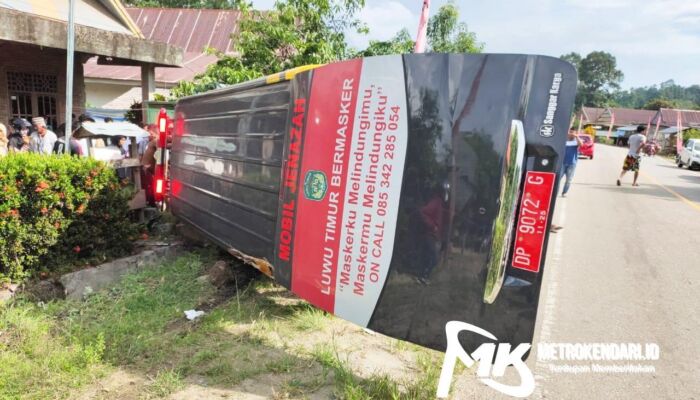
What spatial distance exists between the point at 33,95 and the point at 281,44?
700 cm

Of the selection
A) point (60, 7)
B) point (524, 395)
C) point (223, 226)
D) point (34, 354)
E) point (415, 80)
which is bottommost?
point (34, 354)

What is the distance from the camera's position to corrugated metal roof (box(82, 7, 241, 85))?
19688 mm

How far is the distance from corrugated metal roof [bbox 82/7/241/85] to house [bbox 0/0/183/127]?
7.16 m

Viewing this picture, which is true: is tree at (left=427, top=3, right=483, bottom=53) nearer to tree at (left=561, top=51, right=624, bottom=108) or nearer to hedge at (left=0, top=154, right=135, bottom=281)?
hedge at (left=0, top=154, right=135, bottom=281)

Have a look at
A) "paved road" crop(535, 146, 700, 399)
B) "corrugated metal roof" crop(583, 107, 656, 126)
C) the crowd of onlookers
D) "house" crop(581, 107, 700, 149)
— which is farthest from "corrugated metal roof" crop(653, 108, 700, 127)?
the crowd of onlookers

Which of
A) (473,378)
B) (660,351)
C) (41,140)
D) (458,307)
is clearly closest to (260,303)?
(473,378)

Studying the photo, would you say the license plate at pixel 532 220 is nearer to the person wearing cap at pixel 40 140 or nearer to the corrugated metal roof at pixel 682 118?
the person wearing cap at pixel 40 140

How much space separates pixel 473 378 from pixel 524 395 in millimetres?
429

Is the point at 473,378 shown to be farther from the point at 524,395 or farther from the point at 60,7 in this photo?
the point at 60,7

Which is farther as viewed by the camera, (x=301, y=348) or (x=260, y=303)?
(x=260, y=303)

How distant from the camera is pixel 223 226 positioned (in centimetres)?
439

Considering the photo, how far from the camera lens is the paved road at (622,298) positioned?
3.32 metres

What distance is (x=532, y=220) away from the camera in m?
2.36

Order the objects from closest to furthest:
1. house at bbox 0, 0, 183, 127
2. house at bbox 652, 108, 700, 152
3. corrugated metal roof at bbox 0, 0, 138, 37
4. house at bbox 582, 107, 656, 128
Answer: house at bbox 0, 0, 183, 127, corrugated metal roof at bbox 0, 0, 138, 37, house at bbox 652, 108, 700, 152, house at bbox 582, 107, 656, 128
